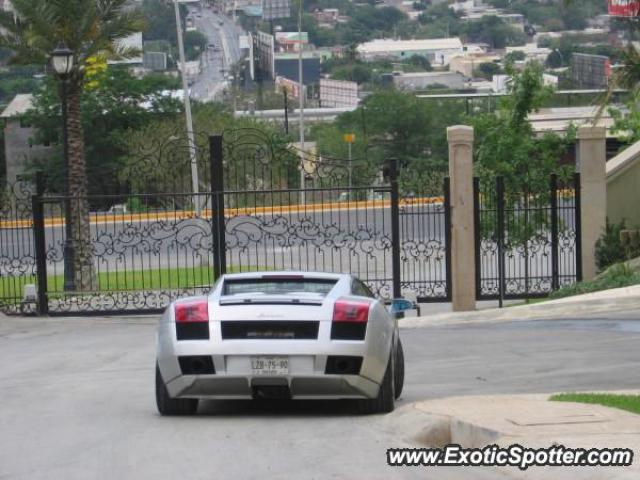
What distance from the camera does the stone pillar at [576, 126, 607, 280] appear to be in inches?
930

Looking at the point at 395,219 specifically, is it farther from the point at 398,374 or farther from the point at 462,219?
the point at 398,374

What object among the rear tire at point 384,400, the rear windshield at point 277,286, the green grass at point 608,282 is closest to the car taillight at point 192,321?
the rear windshield at point 277,286

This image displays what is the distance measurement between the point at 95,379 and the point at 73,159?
49.8 ft

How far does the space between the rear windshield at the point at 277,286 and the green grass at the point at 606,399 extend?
2221mm

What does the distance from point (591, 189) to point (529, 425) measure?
15.2m

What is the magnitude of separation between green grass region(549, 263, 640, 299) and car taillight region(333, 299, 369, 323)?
39.1 ft

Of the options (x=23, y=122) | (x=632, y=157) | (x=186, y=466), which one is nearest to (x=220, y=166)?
(x=632, y=157)

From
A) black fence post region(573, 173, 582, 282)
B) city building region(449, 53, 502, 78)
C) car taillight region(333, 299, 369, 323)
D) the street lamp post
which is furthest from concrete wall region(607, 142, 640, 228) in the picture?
city building region(449, 53, 502, 78)

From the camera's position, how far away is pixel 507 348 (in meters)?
16.2

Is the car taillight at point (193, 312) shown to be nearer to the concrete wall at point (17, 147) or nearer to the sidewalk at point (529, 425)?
the sidewalk at point (529, 425)

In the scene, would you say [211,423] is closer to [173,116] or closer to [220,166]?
[220,166]

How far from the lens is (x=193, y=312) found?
1073 cm

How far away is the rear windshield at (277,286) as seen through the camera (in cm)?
1141

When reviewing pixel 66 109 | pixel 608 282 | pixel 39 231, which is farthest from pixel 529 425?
pixel 66 109
